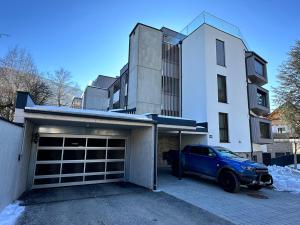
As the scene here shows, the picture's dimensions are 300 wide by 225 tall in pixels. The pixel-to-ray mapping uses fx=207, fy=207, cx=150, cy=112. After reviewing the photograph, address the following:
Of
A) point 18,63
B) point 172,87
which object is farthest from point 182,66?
point 18,63

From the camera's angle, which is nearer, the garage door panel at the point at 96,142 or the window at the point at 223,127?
the garage door panel at the point at 96,142

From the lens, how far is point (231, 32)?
19.2 metres

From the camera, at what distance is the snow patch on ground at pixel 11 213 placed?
17.2 ft

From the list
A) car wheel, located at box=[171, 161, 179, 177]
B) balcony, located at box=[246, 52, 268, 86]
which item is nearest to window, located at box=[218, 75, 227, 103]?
balcony, located at box=[246, 52, 268, 86]

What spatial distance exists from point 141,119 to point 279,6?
10.3 metres

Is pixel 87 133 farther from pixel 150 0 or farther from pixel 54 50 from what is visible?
pixel 54 50

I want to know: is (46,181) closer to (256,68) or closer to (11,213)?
(11,213)

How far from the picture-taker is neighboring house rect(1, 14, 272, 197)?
9508 mm

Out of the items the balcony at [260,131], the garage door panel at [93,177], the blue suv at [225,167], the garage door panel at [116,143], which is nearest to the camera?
the blue suv at [225,167]

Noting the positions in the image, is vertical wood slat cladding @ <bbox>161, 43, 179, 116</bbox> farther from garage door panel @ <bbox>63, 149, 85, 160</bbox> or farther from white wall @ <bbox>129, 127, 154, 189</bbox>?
garage door panel @ <bbox>63, 149, 85, 160</bbox>

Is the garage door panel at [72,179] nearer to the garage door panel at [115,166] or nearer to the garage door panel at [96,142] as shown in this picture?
the garage door panel at [115,166]

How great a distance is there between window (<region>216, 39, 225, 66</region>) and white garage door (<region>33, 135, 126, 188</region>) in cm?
1117

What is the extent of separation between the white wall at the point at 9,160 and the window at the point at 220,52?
15523 mm

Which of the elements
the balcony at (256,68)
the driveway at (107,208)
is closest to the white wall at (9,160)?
the driveway at (107,208)
